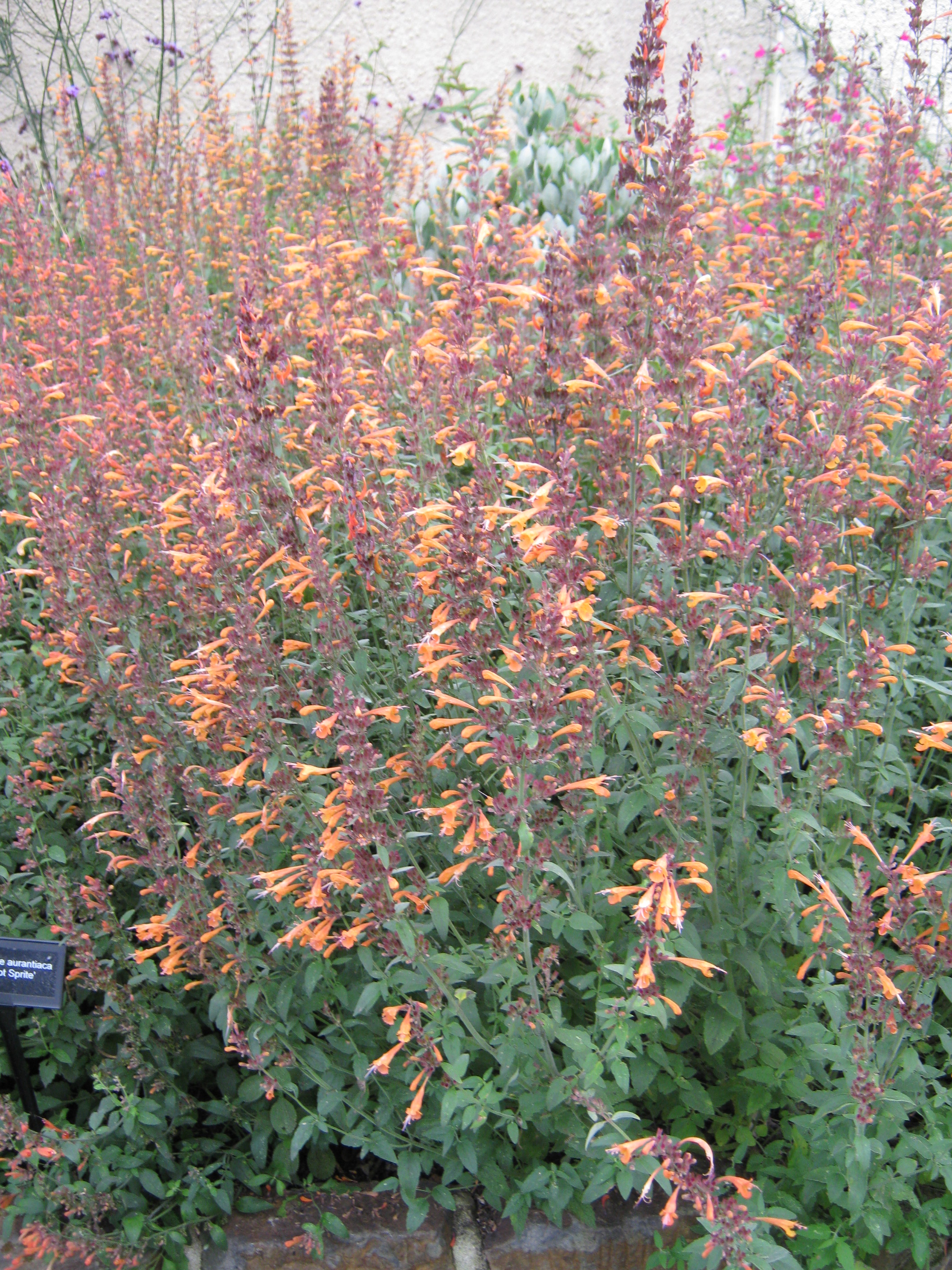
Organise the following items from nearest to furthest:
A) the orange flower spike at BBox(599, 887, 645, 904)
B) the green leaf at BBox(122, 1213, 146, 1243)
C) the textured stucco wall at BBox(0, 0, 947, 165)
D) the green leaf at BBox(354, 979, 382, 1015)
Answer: the orange flower spike at BBox(599, 887, 645, 904)
the green leaf at BBox(354, 979, 382, 1015)
the green leaf at BBox(122, 1213, 146, 1243)
the textured stucco wall at BBox(0, 0, 947, 165)

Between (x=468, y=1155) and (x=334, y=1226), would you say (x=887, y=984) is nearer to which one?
(x=468, y=1155)

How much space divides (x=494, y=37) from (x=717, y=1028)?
10.7m

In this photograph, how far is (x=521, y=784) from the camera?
2.03 metres

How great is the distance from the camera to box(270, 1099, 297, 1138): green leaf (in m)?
2.56

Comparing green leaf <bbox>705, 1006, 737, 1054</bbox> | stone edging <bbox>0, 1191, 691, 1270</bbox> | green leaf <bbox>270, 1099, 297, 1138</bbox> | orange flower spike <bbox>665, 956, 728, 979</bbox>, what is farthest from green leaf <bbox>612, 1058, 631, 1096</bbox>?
green leaf <bbox>270, 1099, 297, 1138</bbox>

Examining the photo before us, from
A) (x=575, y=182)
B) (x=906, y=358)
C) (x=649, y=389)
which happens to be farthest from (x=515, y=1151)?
(x=575, y=182)

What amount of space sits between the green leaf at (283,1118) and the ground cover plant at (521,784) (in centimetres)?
5

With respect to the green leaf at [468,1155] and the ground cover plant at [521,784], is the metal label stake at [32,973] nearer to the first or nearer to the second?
the ground cover plant at [521,784]

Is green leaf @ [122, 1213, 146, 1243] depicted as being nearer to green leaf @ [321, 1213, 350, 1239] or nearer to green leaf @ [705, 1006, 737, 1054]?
green leaf @ [321, 1213, 350, 1239]

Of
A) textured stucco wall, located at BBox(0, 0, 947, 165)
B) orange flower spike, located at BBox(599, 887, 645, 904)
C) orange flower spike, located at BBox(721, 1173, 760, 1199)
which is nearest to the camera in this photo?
orange flower spike, located at BBox(721, 1173, 760, 1199)

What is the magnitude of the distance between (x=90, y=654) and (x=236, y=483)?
74cm

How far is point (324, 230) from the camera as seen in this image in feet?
14.4

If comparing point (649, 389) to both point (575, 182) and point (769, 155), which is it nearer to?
point (575, 182)

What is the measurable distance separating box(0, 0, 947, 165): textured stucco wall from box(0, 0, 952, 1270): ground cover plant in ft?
24.8
